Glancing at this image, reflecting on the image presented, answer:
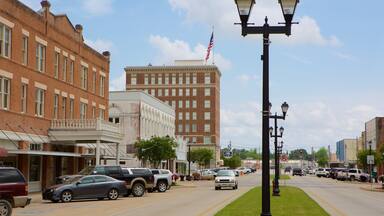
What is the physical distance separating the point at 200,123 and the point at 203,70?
1305cm

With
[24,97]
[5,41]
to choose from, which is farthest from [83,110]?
[5,41]

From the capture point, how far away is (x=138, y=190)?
131 ft

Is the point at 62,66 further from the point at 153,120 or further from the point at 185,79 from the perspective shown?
the point at 185,79

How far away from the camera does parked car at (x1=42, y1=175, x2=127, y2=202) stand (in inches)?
1271

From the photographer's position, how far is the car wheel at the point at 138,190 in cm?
3978

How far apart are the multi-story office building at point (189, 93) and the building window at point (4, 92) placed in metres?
110

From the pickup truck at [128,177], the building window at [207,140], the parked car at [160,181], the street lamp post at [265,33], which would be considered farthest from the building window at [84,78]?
the building window at [207,140]

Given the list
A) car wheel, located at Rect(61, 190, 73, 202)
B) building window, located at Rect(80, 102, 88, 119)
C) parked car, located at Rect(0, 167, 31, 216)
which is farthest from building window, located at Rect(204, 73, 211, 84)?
parked car, located at Rect(0, 167, 31, 216)

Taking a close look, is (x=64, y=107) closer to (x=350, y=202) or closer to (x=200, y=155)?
(x=350, y=202)

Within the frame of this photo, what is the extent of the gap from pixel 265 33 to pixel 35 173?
33.9m

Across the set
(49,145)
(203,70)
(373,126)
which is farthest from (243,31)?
(203,70)

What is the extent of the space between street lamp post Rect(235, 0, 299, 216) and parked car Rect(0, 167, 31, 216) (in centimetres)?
1186

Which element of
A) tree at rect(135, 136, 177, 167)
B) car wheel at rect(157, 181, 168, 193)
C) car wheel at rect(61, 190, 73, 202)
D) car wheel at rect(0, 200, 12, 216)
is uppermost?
tree at rect(135, 136, 177, 167)

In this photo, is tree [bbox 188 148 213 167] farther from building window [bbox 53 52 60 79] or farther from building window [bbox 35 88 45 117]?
building window [bbox 35 88 45 117]
